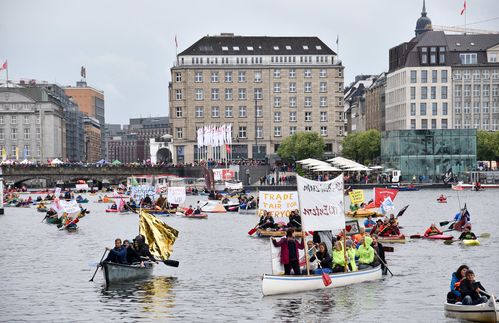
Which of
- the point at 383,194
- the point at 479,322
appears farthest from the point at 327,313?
the point at 383,194

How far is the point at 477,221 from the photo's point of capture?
305 feet

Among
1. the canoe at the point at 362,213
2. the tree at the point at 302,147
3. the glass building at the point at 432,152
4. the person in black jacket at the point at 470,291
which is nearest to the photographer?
the person in black jacket at the point at 470,291

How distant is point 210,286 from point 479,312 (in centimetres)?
1612

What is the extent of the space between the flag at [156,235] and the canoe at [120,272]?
2352 millimetres

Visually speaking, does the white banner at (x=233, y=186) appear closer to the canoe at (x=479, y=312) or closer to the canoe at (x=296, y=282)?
the canoe at (x=296, y=282)

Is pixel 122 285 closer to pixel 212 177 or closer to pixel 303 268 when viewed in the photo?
pixel 303 268

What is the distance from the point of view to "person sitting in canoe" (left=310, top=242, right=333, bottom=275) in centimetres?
4509

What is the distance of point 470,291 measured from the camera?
126 ft

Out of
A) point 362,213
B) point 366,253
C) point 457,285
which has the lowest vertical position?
point 362,213

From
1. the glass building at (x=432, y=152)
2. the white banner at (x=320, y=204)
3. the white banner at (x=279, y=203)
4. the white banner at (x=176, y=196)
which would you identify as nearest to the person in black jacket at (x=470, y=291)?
the white banner at (x=320, y=204)

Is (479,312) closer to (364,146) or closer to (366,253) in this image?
(366,253)

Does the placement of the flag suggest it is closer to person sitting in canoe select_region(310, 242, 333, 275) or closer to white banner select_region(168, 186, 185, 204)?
person sitting in canoe select_region(310, 242, 333, 275)

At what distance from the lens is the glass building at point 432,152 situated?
16625cm

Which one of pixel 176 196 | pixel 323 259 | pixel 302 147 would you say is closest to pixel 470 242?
pixel 323 259
